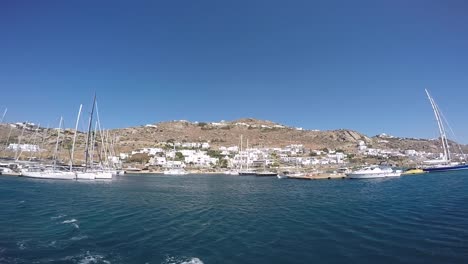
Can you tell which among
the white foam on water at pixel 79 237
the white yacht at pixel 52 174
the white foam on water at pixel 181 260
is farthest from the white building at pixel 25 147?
the white foam on water at pixel 181 260

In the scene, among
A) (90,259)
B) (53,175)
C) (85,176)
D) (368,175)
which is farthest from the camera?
(368,175)

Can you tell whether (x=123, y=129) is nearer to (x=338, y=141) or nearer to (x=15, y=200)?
(x=338, y=141)

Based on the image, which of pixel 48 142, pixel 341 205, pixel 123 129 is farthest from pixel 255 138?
pixel 341 205

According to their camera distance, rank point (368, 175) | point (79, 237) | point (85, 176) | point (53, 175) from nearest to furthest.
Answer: point (79, 237), point (53, 175), point (85, 176), point (368, 175)

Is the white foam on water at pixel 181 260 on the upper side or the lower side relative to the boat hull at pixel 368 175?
lower

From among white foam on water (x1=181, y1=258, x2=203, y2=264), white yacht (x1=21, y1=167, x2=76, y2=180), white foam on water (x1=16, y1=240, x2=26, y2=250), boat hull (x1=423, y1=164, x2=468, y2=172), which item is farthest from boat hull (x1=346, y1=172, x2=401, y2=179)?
white foam on water (x1=16, y1=240, x2=26, y2=250)

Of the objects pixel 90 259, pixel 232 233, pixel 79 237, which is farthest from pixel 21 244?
pixel 232 233

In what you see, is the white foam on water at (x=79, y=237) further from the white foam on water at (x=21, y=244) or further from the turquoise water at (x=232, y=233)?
the white foam on water at (x=21, y=244)

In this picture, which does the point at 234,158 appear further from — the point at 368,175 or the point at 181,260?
the point at 181,260

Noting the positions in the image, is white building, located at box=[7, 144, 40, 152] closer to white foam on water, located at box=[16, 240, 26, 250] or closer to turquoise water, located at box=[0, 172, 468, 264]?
turquoise water, located at box=[0, 172, 468, 264]

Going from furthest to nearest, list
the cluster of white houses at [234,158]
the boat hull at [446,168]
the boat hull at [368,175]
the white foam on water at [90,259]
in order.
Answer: the cluster of white houses at [234,158], the boat hull at [446,168], the boat hull at [368,175], the white foam on water at [90,259]

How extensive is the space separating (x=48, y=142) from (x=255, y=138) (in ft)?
364

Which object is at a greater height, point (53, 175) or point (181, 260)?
point (53, 175)

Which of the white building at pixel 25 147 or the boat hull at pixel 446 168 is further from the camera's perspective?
the white building at pixel 25 147
